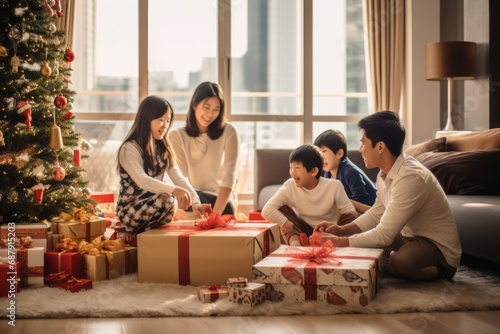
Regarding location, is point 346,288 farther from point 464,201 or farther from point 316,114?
point 316,114

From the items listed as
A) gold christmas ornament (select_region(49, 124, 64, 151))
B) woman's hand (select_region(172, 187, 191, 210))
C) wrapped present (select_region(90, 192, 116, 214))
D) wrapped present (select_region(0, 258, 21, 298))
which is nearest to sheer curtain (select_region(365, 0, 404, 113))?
wrapped present (select_region(90, 192, 116, 214))

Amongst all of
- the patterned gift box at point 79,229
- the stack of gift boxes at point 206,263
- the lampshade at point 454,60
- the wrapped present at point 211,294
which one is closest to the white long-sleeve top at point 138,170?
the stack of gift boxes at point 206,263

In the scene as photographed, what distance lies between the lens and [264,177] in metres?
4.50

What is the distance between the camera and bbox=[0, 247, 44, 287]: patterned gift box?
253 cm

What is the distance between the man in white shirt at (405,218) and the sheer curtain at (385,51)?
267cm

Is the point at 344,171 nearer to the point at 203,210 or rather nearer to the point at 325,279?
the point at 203,210

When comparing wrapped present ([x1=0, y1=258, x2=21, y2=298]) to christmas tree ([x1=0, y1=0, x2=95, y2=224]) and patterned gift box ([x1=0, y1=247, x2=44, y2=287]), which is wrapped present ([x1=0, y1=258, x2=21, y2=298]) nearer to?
patterned gift box ([x1=0, y1=247, x2=44, y2=287])

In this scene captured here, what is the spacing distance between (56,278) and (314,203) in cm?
120

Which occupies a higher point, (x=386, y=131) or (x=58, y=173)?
(x=386, y=131)

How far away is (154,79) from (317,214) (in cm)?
269

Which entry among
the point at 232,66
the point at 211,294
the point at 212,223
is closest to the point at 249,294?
the point at 211,294

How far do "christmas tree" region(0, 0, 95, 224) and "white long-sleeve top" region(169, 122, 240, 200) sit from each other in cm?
63

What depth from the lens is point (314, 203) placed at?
9.86ft

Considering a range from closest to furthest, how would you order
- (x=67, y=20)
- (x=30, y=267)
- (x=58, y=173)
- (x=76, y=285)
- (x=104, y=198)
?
(x=76, y=285) → (x=30, y=267) → (x=58, y=173) → (x=104, y=198) → (x=67, y=20)
